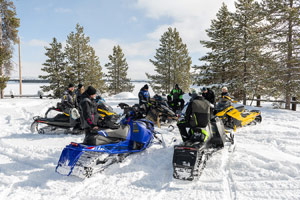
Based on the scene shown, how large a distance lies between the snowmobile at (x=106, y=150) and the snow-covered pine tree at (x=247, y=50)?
456 inches

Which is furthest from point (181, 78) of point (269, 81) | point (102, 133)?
A: point (102, 133)

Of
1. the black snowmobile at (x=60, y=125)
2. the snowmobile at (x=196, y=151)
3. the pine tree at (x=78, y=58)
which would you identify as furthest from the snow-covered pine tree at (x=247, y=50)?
the pine tree at (x=78, y=58)

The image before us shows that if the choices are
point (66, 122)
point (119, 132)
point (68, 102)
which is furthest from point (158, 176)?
point (68, 102)

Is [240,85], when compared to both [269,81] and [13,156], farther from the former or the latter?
[13,156]

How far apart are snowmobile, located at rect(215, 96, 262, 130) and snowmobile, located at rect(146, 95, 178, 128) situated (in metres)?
1.52

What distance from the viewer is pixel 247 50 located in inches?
586

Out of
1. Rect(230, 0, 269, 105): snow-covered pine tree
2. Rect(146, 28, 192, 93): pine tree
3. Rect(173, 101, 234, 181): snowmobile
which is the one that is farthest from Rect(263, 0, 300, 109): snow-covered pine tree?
Rect(146, 28, 192, 93): pine tree

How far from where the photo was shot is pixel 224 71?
16.3 meters

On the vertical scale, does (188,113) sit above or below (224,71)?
below

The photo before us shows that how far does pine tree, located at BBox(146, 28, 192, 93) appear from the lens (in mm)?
24641

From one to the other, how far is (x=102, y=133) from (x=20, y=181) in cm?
153

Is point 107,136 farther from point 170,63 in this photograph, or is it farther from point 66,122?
point 170,63

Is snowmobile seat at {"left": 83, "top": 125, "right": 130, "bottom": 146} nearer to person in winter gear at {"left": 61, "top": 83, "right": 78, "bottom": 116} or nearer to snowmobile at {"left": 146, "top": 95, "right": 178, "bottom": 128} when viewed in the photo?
snowmobile at {"left": 146, "top": 95, "right": 178, "bottom": 128}

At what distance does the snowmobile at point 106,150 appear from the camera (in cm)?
329
